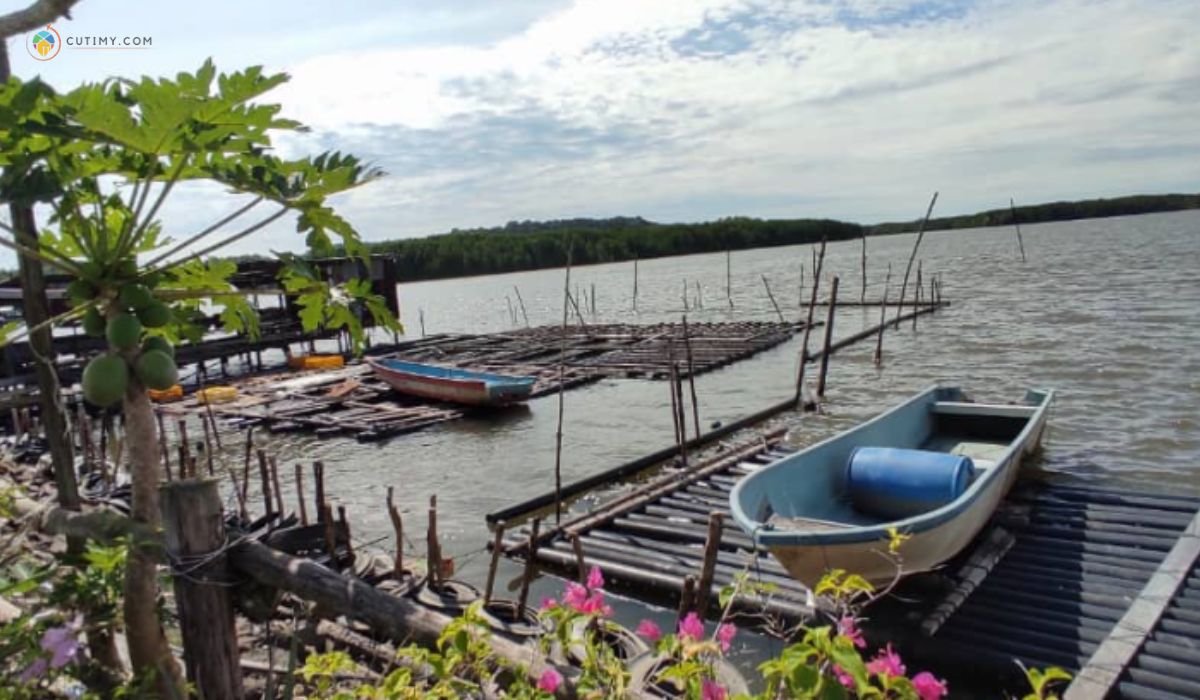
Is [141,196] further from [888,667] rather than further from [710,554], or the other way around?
[710,554]

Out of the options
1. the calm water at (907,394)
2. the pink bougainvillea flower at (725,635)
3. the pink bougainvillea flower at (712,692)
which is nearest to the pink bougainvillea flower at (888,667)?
the pink bougainvillea flower at (712,692)

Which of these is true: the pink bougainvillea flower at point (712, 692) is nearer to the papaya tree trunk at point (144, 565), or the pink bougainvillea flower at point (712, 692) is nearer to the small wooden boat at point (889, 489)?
the papaya tree trunk at point (144, 565)

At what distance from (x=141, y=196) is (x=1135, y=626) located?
22.0 feet

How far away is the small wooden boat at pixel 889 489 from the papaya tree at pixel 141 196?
435 cm

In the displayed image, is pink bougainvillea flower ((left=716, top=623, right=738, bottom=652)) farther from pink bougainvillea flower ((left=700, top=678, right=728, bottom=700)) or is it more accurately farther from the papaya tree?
the papaya tree

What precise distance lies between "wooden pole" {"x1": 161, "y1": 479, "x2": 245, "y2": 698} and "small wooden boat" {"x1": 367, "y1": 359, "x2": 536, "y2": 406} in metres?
16.7

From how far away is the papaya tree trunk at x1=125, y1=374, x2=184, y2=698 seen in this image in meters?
2.07

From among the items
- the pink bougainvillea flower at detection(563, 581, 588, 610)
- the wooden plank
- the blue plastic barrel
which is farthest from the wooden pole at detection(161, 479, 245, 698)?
the blue plastic barrel

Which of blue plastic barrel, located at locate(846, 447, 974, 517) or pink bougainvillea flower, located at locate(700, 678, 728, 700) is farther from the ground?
pink bougainvillea flower, located at locate(700, 678, 728, 700)

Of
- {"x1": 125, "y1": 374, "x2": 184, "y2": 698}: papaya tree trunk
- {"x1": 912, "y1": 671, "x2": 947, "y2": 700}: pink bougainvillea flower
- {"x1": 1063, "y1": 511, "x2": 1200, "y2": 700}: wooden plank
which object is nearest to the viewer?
{"x1": 912, "y1": 671, "x2": 947, "y2": 700}: pink bougainvillea flower

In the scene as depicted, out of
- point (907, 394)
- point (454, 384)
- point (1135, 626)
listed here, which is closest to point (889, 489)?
point (1135, 626)

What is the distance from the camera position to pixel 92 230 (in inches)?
81.3

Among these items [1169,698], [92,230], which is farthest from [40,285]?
[1169,698]

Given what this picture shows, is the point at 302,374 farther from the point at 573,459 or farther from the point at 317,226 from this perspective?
the point at 317,226
